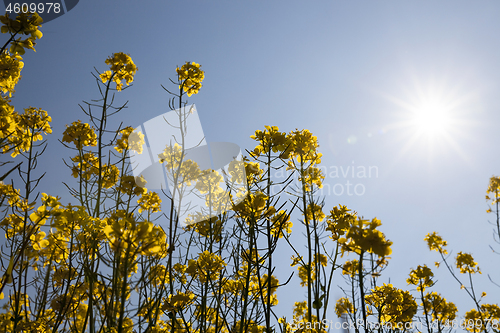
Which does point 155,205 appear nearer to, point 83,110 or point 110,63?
point 83,110

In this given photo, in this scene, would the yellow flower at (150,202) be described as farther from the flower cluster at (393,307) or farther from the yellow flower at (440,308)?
the yellow flower at (440,308)

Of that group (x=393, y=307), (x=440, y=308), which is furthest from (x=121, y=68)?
(x=440, y=308)

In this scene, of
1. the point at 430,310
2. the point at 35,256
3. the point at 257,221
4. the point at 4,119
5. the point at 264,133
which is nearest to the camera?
the point at 4,119

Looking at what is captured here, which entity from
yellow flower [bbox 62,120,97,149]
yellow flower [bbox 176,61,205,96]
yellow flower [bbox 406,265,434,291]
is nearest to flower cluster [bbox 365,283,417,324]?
yellow flower [bbox 406,265,434,291]

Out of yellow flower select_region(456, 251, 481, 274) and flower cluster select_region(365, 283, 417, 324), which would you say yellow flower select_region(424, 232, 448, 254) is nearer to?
yellow flower select_region(456, 251, 481, 274)

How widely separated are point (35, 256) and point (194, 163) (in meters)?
1.72

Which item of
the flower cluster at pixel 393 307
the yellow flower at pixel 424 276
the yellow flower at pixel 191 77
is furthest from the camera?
the yellow flower at pixel 424 276

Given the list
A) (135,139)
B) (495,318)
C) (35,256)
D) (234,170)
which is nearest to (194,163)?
(234,170)

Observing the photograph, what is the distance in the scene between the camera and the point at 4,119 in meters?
1.32

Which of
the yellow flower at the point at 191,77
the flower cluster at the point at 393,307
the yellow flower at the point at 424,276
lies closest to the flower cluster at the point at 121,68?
the yellow flower at the point at 191,77

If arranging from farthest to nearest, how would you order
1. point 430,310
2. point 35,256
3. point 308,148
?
1. point 430,310
2. point 308,148
3. point 35,256

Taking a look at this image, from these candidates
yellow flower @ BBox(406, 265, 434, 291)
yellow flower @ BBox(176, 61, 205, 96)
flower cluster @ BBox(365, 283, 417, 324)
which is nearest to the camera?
yellow flower @ BBox(176, 61, 205, 96)

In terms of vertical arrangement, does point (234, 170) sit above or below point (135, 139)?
below

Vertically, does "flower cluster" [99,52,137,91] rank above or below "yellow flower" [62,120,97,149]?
above
